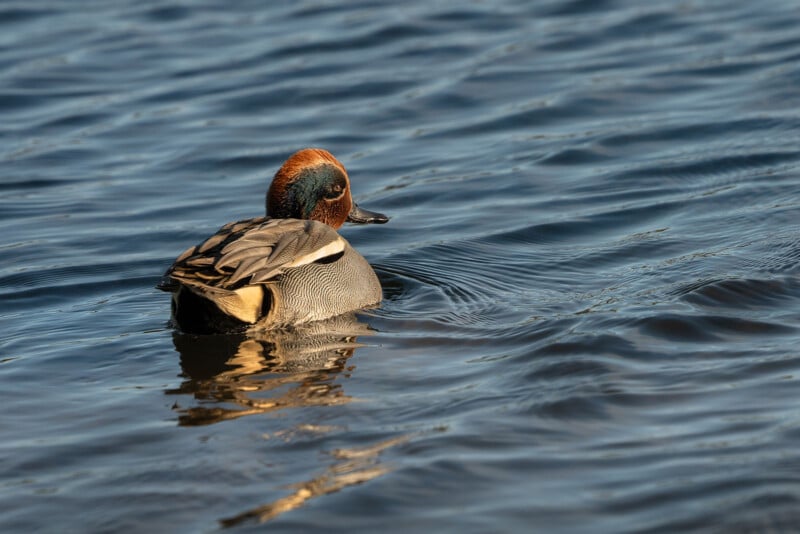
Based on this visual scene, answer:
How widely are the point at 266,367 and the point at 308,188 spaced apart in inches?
71.4

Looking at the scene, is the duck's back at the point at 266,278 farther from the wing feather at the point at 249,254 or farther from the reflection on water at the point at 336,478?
the reflection on water at the point at 336,478

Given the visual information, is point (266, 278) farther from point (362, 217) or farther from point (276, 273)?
point (362, 217)

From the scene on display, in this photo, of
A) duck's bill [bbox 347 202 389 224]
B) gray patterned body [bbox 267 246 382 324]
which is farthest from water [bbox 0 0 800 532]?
duck's bill [bbox 347 202 389 224]

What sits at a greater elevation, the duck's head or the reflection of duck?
the duck's head

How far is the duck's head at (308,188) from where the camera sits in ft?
24.5

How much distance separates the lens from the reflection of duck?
5391mm

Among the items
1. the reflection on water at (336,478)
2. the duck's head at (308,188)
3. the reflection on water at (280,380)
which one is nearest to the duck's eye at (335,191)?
the duck's head at (308,188)

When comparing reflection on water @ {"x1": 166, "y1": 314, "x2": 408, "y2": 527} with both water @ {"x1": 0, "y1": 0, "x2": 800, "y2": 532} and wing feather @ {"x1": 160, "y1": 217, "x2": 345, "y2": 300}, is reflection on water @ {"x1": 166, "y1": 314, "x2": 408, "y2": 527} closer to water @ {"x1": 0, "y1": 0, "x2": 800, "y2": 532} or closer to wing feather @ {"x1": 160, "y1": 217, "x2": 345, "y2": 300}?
water @ {"x1": 0, "y1": 0, "x2": 800, "y2": 532}

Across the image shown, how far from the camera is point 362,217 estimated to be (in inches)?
315

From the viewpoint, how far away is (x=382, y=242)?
872 centimetres

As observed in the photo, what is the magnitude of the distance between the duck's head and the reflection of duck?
3.19 ft

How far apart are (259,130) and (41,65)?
3730mm

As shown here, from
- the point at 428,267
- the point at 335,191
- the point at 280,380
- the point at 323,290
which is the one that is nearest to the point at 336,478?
the point at 280,380

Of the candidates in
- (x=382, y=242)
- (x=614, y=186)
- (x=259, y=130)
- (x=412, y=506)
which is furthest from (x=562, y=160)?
(x=412, y=506)
